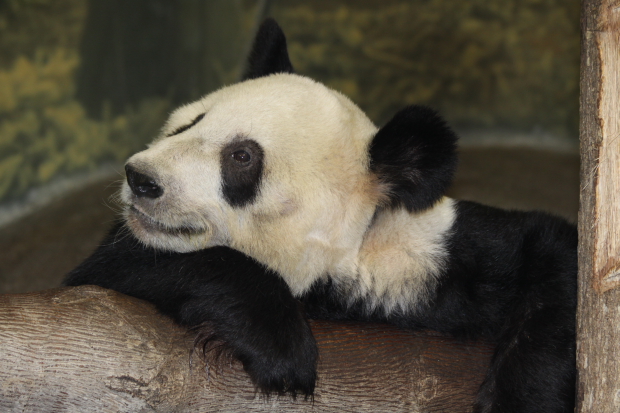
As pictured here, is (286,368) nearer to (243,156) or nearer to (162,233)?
(162,233)

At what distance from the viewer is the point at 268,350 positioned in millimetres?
2795

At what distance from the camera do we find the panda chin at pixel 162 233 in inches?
122

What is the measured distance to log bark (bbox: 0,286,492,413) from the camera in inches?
95.8

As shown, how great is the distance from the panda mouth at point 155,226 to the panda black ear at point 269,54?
1284 mm

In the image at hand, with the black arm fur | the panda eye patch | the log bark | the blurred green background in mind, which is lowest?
the log bark

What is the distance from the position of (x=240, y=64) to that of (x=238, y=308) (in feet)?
24.5

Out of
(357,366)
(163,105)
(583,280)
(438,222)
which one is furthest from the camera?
(163,105)

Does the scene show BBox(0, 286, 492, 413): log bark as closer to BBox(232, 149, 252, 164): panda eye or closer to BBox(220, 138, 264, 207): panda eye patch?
BBox(220, 138, 264, 207): panda eye patch

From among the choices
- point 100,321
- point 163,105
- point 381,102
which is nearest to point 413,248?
point 100,321

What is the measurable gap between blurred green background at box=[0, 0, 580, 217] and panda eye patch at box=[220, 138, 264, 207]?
497 cm

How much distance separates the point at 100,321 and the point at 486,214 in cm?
219

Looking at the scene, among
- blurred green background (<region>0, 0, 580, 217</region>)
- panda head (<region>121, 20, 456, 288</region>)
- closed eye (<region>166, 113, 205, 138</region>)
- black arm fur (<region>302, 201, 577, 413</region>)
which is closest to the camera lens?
panda head (<region>121, 20, 456, 288</region>)

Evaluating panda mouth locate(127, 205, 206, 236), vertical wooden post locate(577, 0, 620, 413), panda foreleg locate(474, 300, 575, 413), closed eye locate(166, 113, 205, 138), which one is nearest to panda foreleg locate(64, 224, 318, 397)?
panda mouth locate(127, 205, 206, 236)

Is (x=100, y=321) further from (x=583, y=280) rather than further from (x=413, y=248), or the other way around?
(x=583, y=280)
